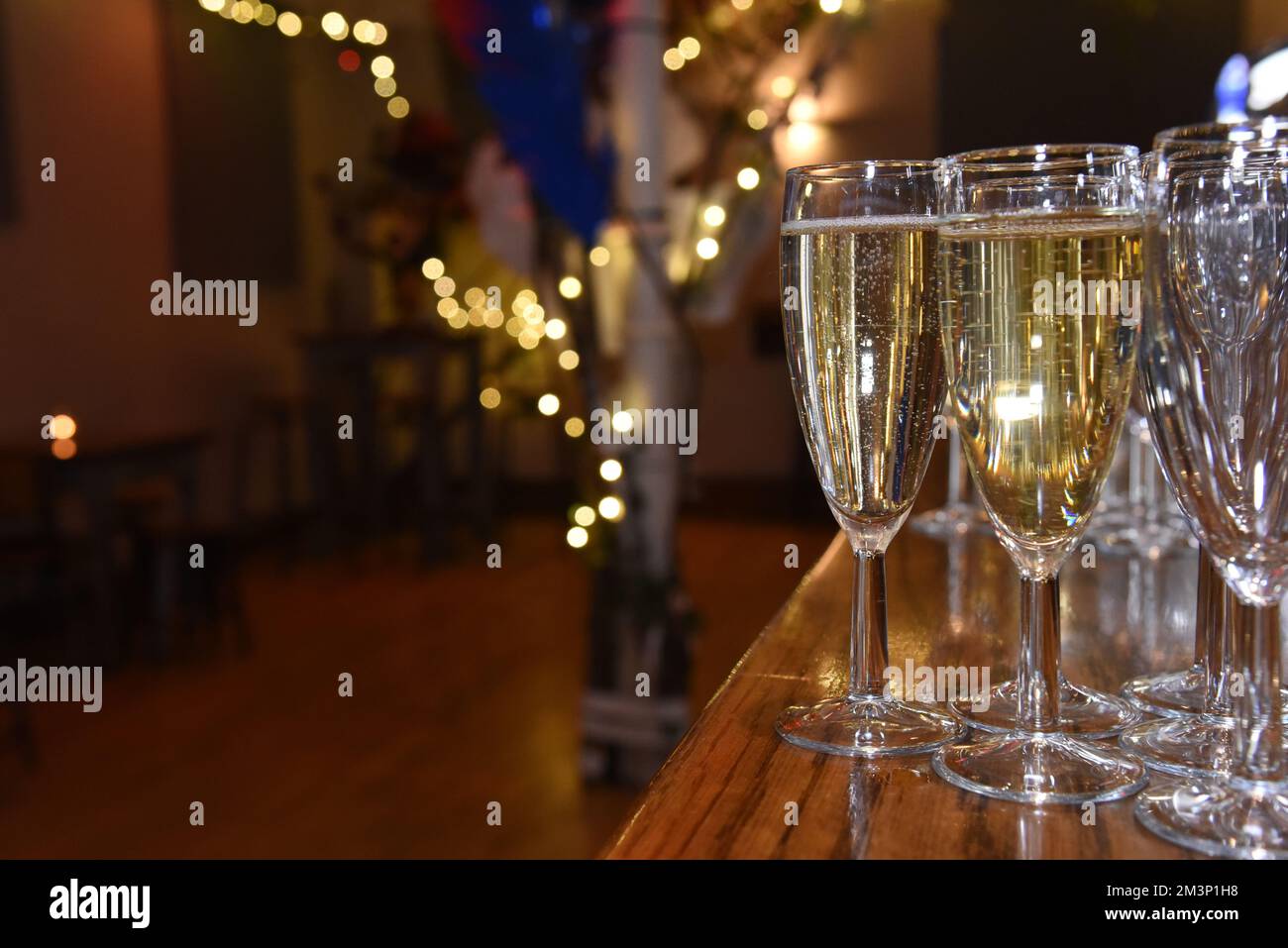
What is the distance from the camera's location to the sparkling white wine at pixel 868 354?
1.77 feet

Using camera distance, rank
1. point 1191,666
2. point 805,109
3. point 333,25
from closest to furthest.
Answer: point 1191,666, point 333,25, point 805,109

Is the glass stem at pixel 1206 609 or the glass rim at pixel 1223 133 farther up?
the glass rim at pixel 1223 133

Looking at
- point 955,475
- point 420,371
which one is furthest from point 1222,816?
point 420,371

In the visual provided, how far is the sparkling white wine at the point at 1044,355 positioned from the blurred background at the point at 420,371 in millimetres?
494


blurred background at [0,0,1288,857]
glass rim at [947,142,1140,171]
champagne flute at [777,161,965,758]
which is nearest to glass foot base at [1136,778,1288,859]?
champagne flute at [777,161,965,758]

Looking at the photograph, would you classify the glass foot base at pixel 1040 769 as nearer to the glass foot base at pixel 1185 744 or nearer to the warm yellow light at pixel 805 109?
the glass foot base at pixel 1185 744

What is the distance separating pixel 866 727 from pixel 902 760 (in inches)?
1.3

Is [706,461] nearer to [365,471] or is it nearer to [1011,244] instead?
[365,471]

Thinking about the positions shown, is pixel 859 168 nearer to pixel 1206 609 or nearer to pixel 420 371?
pixel 1206 609

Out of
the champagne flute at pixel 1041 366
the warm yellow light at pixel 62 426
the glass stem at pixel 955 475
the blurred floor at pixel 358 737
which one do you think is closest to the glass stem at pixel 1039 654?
the champagne flute at pixel 1041 366

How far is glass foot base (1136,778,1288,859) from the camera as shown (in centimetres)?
39

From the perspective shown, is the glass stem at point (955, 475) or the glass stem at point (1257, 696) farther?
the glass stem at point (955, 475)

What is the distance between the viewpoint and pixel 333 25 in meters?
6.97

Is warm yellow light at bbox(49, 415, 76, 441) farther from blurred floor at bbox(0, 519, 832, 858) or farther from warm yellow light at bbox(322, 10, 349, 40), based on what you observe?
warm yellow light at bbox(322, 10, 349, 40)
